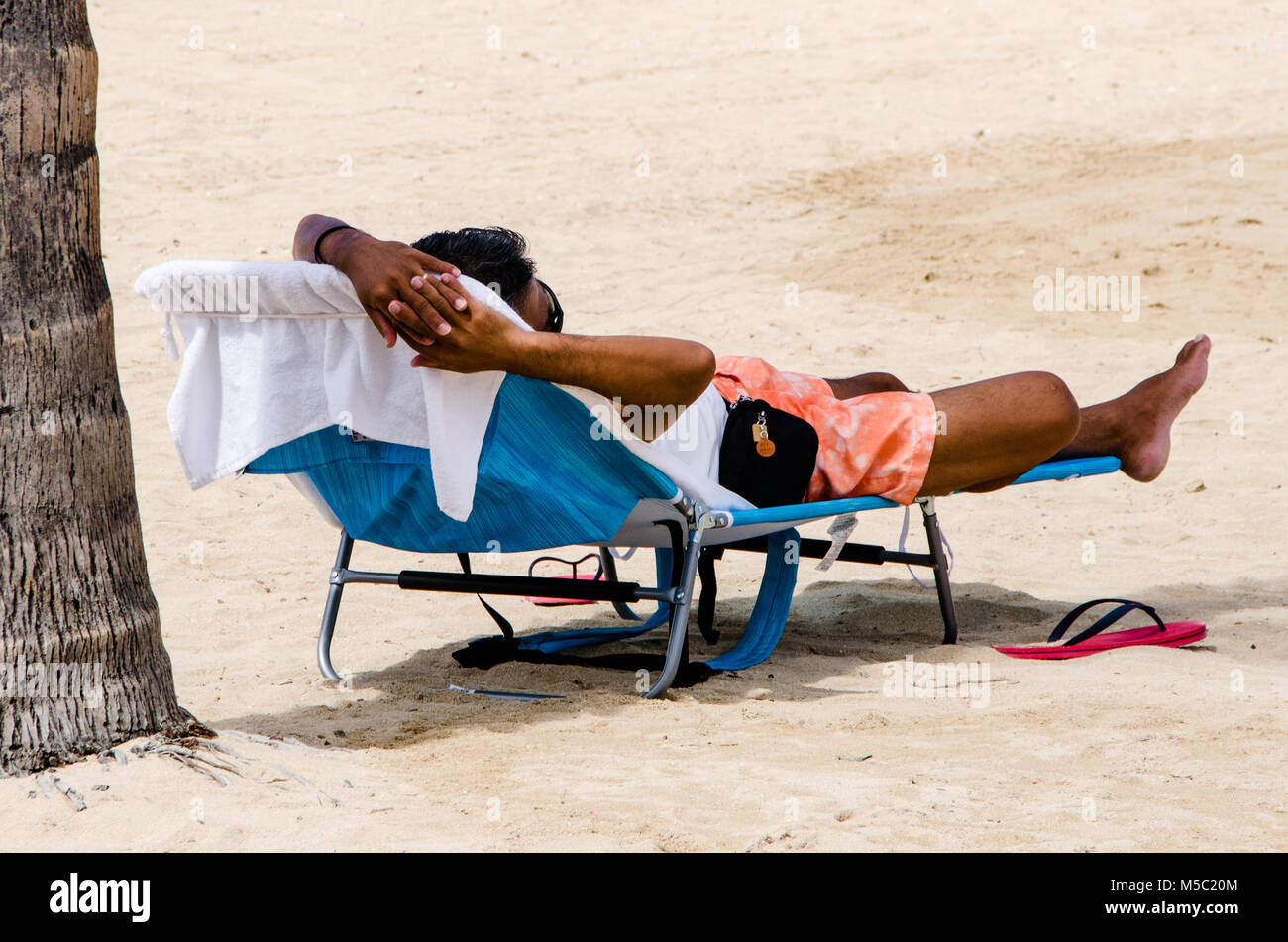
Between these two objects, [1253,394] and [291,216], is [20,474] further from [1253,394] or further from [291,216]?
[291,216]

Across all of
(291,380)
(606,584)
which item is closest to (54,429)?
(291,380)

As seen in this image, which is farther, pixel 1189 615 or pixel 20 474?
pixel 1189 615

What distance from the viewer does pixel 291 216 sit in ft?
31.0

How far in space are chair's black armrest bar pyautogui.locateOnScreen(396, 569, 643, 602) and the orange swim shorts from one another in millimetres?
598

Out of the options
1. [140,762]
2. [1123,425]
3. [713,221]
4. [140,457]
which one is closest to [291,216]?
[713,221]

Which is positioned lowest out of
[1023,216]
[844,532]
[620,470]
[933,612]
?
[933,612]

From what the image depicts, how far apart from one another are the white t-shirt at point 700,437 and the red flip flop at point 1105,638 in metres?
0.93

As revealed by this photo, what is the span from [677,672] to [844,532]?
26.1 inches

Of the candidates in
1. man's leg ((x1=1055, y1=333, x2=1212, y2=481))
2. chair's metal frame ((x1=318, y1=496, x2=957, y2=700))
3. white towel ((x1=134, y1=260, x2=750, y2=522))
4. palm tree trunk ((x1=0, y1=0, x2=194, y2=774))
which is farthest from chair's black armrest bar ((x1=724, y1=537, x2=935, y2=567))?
palm tree trunk ((x1=0, y1=0, x2=194, y2=774))

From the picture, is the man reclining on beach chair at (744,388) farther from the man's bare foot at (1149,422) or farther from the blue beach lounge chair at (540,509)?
the blue beach lounge chair at (540,509)

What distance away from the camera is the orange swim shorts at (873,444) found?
340cm

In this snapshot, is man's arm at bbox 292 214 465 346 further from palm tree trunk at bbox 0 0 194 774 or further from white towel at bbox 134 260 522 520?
palm tree trunk at bbox 0 0 194 774

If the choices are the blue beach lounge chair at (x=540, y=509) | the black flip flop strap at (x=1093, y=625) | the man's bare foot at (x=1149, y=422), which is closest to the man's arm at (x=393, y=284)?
the blue beach lounge chair at (x=540, y=509)

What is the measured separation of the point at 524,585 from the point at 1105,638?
1581mm
